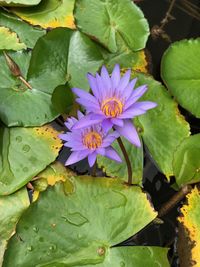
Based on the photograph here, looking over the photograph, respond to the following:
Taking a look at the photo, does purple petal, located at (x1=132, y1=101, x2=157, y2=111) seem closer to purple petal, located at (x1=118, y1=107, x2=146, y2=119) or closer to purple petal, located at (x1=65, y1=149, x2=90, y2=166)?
purple petal, located at (x1=118, y1=107, x2=146, y2=119)

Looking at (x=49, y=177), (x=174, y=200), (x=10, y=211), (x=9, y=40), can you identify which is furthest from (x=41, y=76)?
(x=174, y=200)

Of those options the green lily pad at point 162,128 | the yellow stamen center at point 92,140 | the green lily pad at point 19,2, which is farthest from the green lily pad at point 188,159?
the green lily pad at point 19,2

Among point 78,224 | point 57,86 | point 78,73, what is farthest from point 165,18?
point 78,224

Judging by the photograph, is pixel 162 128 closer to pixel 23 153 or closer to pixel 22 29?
pixel 23 153

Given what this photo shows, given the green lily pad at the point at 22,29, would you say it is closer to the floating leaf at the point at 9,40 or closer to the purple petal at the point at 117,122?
the floating leaf at the point at 9,40

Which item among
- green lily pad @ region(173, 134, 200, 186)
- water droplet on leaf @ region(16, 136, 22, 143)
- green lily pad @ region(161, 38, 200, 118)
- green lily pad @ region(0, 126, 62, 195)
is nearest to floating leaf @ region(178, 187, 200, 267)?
green lily pad @ region(173, 134, 200, 186)

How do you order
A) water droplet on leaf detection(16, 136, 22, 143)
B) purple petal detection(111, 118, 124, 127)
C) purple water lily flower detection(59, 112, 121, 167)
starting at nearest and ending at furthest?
purple petal detection(111, 118, 124, 127)
purple water lily flower detection(59, 112, 121, 167)
water droplet on leaf detection(16, 136, 22, 143)

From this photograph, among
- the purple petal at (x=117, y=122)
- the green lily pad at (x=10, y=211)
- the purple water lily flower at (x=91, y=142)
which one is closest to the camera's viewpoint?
the purple petal at (x=117, y=122)
